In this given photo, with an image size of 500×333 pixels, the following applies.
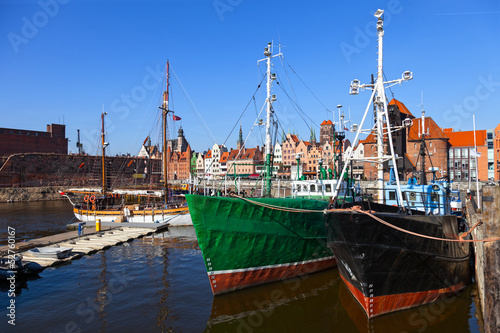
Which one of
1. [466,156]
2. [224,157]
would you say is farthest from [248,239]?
[224,157]

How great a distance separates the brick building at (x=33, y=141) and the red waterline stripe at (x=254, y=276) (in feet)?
301

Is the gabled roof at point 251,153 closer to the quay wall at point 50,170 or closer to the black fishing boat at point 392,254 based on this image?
the quay wall at point 50,170

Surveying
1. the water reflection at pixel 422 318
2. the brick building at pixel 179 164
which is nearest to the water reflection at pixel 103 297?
the water reflection at pixel 422 318

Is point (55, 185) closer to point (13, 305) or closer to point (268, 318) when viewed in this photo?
point (13, 305)

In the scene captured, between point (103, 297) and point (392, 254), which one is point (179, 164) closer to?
point (103, 297)

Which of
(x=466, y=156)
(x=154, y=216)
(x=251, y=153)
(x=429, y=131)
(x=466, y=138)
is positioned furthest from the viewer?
(x=251, y=153)

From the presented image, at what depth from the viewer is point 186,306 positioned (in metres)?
13.1

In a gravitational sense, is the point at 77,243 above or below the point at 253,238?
below

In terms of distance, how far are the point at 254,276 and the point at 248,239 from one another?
190cm

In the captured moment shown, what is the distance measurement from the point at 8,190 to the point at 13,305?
6593 centimetres

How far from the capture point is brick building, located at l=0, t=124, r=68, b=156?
85188 mm

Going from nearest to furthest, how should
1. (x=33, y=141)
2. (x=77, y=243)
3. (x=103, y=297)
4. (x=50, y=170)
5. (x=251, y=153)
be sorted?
(x=103, y=297) → (x=77, y=243) → (x=50, y=170) → (x=33, y=141) → (x=251, y=153)

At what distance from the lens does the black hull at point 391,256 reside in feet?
36.1

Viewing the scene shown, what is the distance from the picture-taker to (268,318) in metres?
12.2
